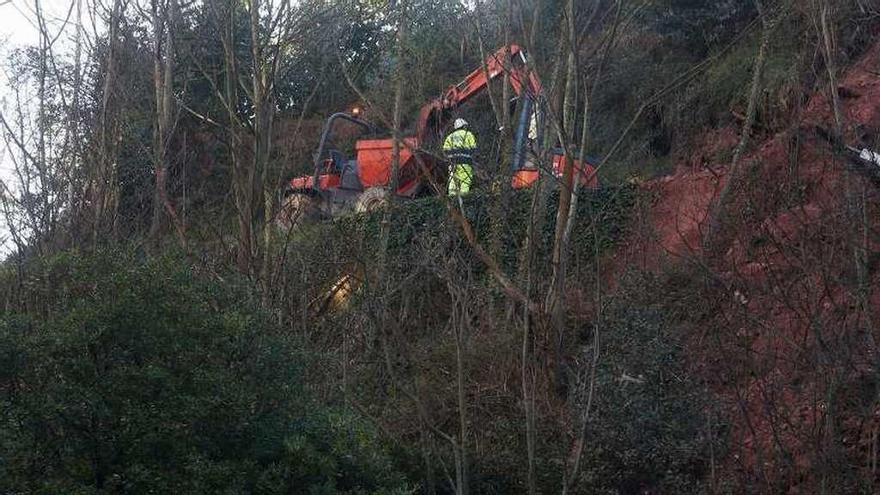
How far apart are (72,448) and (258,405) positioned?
120cm

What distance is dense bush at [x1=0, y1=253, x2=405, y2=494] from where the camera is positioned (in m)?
7.13

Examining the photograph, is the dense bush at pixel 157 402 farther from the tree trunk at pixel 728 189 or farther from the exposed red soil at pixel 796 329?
the tree trunk at pixel 728 189

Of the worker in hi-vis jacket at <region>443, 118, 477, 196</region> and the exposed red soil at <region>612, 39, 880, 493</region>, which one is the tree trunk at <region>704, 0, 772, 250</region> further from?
the worker in hi-vis jacket at <region>443, 118, 477, 196</region>

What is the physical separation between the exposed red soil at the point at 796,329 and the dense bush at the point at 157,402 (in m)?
2.95

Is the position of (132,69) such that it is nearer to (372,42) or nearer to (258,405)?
(372,42)

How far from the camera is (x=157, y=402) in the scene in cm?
730

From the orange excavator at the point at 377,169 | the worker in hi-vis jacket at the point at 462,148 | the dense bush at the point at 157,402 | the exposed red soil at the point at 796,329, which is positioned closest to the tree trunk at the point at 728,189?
the exposed red soil at the point at 796,329

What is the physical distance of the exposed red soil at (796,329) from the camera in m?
8.41

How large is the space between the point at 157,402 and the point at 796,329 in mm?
5159

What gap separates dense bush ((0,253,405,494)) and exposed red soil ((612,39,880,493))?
295cm

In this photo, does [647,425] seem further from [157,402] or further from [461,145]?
[461,145]

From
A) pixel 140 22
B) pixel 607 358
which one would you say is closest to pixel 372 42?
pixel 140 22

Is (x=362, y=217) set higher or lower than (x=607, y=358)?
higher

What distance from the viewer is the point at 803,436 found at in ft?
27.9
